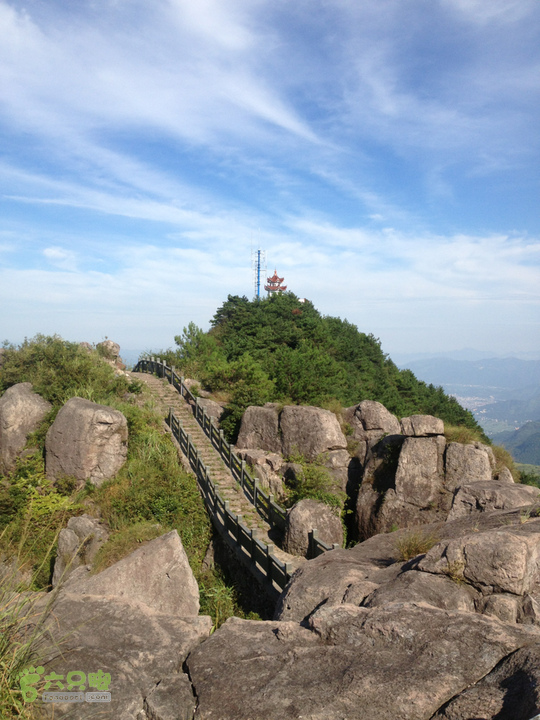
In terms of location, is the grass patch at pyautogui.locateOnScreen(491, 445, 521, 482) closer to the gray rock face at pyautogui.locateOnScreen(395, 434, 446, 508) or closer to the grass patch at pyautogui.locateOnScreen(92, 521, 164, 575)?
the gray rock face at pyautogui.locateOnScreen(395, 434, 446, 508)

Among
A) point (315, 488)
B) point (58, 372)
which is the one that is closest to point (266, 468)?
point (315, 488)

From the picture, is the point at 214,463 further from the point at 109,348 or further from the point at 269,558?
the point at 109,348

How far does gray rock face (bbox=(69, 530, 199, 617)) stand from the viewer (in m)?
9.91

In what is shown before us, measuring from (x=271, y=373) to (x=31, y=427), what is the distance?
35.3 feet

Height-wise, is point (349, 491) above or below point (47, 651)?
below

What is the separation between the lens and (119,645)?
4.49 metres

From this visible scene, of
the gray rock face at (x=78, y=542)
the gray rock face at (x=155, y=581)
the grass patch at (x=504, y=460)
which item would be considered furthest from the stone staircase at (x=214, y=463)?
the grass patch at (x=504, y=460)

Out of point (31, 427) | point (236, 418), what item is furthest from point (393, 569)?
point (31, 427)

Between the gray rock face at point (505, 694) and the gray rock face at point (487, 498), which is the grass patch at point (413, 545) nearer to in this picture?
the gray rock face at point (487, 498)

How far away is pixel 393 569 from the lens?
654cm

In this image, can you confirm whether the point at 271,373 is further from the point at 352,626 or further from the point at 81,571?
the point at 352,626

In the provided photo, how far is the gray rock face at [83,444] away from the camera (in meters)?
16.8

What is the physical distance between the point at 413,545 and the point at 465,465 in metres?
7.86

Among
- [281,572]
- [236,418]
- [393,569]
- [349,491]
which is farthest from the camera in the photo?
[236,418]
